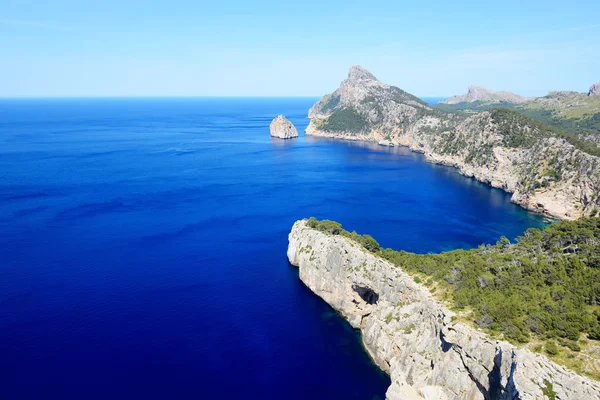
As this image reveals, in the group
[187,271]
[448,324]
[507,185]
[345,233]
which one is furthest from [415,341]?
[507,185]

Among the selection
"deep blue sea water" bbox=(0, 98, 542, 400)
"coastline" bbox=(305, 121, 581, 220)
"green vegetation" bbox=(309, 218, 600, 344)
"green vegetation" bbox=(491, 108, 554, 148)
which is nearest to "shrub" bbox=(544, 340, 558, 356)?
"green vegetation" bbox=(309, 218, 600, 344)

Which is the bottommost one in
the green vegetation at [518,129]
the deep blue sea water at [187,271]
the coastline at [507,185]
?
the deep blue sea water at [187,271]

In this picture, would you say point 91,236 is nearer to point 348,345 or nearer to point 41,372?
point 41,372

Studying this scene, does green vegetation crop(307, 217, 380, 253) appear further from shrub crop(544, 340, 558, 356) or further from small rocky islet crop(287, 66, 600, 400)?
shrub crop(544, 340, 558, 356)

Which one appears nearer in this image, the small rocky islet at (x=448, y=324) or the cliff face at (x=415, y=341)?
the cliff face at (x=415, y=341)

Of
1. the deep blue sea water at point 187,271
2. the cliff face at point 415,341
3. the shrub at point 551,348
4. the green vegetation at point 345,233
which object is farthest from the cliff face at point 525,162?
the shrub at point 551,348

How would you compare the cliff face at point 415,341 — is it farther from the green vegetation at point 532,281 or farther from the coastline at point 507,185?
the coastline at point 507,185
